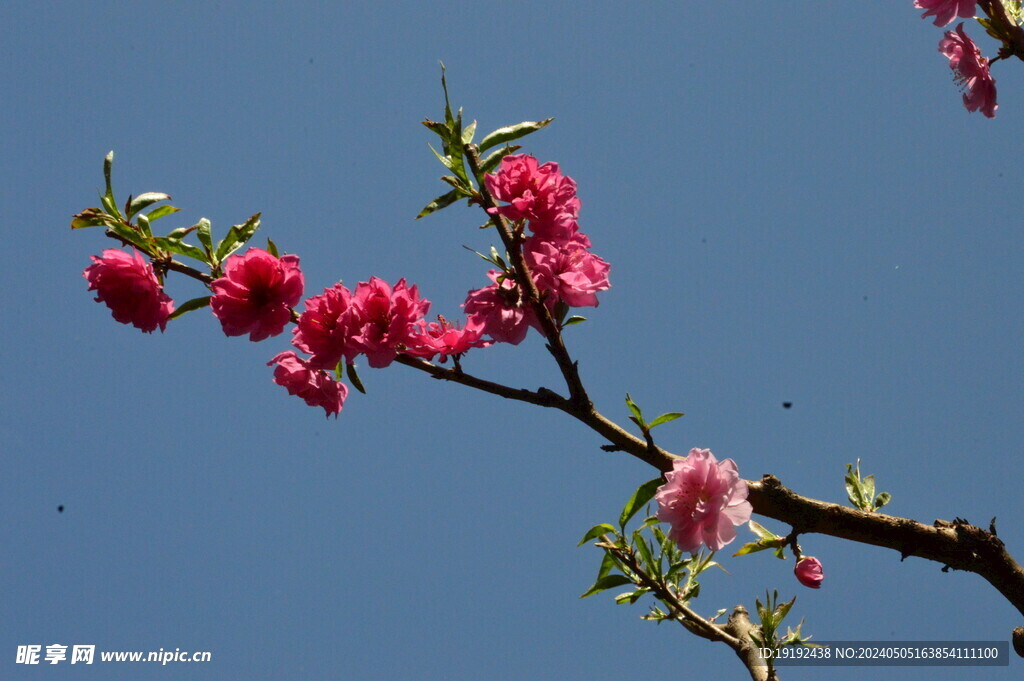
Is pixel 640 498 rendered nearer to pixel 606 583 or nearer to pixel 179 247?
pixel 606 583

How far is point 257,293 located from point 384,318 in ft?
1.07

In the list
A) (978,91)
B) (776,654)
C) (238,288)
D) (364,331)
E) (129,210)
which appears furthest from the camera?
(776,654)

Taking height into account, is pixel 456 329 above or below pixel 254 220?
below

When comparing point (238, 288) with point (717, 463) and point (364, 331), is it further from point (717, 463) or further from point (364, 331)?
point (717, 463)

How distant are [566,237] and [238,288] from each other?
765mm

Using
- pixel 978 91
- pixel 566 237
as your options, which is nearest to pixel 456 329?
pixel 566 237

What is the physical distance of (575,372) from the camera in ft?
5.37

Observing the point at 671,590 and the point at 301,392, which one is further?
the point at 671,590

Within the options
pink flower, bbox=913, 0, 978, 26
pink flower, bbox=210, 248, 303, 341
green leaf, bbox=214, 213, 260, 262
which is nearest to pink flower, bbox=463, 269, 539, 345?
pink flower, bbox=210, 248, 303, 341

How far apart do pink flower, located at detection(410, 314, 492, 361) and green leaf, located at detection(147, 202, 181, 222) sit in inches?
31.1

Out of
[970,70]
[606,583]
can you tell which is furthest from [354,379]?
[970,70]

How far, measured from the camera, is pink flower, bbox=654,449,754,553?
1637 millimetres

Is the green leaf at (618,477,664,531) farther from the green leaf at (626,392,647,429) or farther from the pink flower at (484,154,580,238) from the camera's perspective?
the pink flower at (484,154,580,238)

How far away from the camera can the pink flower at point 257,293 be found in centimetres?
163
